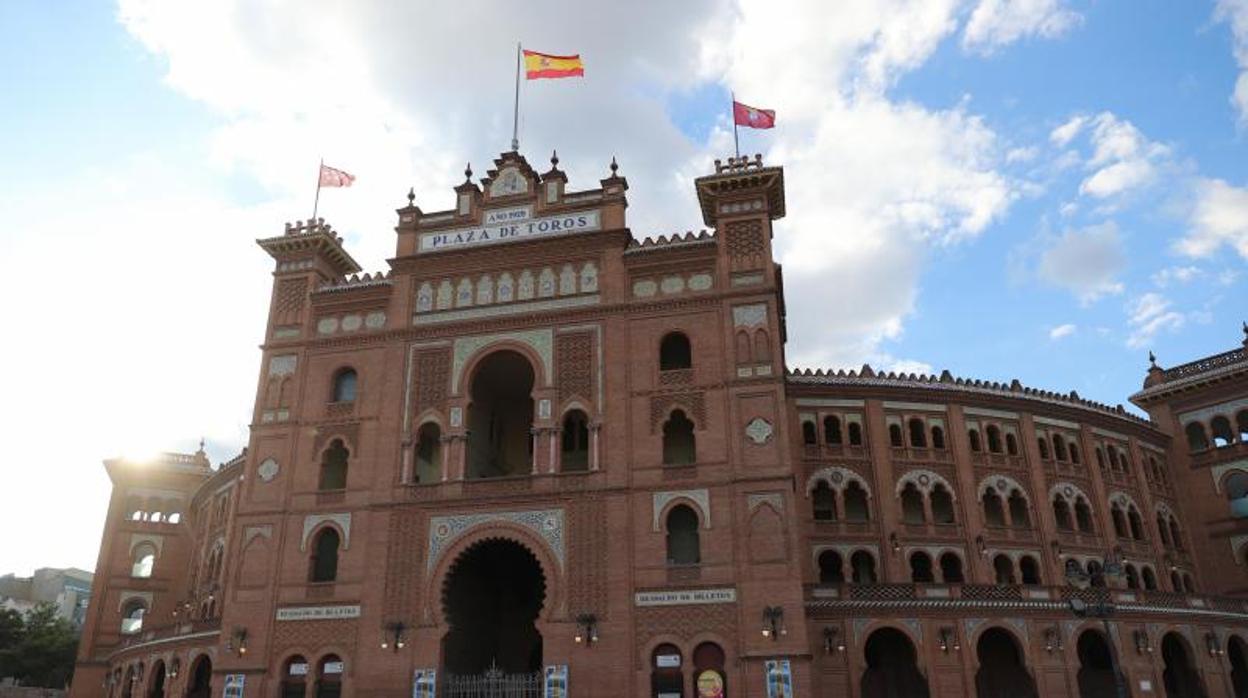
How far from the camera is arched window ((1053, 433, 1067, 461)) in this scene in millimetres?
43438

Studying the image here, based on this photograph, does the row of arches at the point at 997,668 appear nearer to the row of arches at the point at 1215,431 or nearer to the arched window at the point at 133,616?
the row of arches at the point at 1215,431

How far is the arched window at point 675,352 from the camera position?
35.1m

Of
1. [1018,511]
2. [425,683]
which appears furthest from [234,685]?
[1018,511]

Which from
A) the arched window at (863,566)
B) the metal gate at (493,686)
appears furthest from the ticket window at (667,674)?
the arched window at (863,566)

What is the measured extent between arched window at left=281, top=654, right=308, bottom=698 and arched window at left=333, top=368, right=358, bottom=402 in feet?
33.5

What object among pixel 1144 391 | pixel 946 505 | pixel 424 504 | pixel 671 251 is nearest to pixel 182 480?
pixel 424 504

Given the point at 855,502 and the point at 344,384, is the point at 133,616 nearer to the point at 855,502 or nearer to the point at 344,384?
the point at 344,384

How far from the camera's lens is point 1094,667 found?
3784cm

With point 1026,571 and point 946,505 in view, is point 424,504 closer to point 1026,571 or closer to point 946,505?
point 946,505

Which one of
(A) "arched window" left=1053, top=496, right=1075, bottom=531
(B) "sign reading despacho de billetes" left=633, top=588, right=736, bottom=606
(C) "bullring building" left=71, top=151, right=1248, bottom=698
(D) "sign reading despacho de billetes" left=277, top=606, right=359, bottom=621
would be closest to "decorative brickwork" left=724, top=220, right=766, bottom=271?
(C) "bullring building" left=71, top=151, right=1248, bottom=698

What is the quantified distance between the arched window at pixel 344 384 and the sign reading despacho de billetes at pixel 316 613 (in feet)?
27.7

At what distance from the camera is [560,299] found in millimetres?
35719

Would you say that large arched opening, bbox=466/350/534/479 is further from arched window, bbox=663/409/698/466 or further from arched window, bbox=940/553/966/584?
arched window, bbox=940/553/966/584

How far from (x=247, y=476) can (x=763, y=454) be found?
66.3 ft
